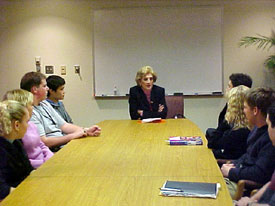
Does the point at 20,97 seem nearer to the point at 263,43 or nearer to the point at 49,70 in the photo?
the point at 49,70

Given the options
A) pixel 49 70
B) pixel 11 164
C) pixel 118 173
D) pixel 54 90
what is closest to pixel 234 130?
pixel 118 173

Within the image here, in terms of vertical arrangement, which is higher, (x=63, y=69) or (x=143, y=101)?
(x=63, y=69)

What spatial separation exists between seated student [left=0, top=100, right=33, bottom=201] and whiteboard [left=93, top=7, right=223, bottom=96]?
143 inches

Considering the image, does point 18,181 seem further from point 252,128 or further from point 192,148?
point 252,128

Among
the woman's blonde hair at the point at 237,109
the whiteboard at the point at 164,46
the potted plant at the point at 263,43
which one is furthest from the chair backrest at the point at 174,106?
the woman's blonde hair at the point at 237,109

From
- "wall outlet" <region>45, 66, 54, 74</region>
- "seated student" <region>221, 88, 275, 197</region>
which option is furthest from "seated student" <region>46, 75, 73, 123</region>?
"wall outlet" <region>45, 66, 54, 74</region>

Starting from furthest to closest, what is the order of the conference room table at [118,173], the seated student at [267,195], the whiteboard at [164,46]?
the whiteboard at [164,46] < the seated student at [267,195] < the conference room table at [118,173]

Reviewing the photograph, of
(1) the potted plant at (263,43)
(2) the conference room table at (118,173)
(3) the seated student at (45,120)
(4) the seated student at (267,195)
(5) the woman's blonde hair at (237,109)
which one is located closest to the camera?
(2) the conference room table at (118,173)

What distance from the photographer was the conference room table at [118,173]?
151 cm

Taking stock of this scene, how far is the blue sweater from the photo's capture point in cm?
199

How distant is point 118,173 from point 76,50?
4.07 meters

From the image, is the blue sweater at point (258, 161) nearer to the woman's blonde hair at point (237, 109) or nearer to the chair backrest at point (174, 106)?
the woman's blonde hair at point (237, 109)

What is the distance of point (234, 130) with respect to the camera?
265 centimetres

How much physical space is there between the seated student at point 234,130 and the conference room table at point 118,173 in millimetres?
145
